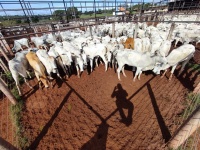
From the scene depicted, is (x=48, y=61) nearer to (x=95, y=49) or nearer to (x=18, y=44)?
(x=95, y=49)

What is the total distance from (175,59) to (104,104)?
3755mm

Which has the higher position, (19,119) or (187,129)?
(187,129)

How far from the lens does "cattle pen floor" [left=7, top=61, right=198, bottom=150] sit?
3758 millimetres

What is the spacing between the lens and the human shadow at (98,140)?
3.61m

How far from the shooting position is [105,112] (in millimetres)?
4707

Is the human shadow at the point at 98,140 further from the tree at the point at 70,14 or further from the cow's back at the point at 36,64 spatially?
the tree at the point at 70,14

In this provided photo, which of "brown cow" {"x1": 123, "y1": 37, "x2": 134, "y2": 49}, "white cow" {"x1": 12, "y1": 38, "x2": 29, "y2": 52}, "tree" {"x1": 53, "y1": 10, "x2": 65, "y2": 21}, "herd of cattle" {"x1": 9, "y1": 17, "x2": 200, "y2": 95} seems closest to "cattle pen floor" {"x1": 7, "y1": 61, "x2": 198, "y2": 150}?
"herd of cattle" {"x1": 9, "y1": 17, "x2": 200, "y2": 95}

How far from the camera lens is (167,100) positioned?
496 centimetres

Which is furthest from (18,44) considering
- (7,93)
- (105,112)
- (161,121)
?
(161,121)

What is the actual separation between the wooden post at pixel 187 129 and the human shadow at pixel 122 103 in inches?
55.9

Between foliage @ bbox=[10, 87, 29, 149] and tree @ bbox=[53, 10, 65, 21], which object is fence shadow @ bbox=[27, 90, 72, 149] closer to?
foliage @ bbox=[10, 87, 29, 149]

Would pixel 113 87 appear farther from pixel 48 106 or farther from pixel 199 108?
pixel 199 108

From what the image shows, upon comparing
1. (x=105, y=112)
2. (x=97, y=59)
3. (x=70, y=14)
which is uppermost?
(x=70, y=14)

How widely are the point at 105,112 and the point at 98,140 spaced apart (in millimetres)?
1120
